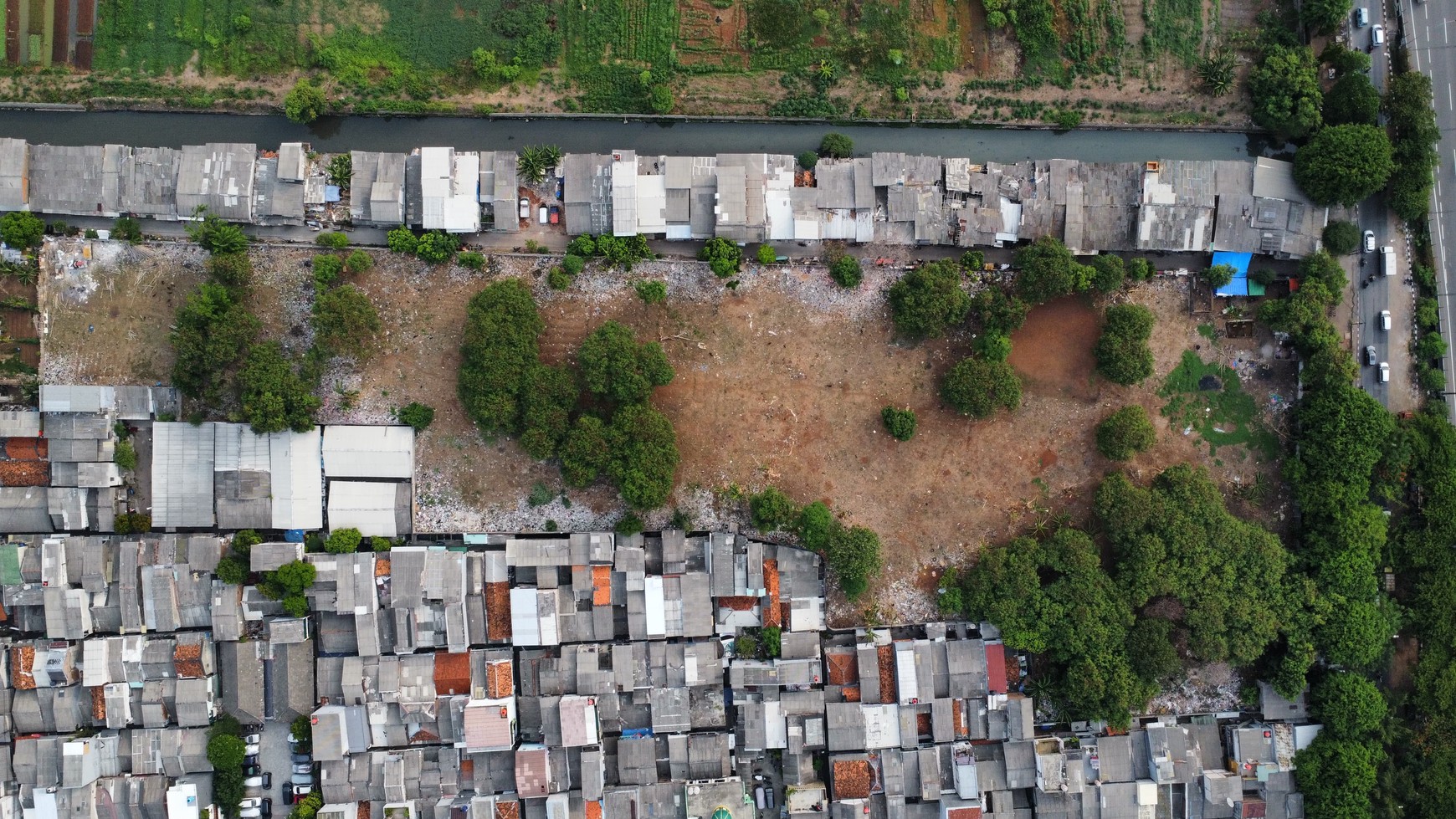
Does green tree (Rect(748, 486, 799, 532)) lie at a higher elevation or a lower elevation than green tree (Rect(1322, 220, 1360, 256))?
lower

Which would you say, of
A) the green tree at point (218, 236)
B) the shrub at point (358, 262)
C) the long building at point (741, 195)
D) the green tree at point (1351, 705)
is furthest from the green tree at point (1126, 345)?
the green tree at point (218, 236)

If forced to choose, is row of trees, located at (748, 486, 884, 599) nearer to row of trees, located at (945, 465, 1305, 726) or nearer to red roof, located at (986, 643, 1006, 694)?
row of trees, located at (945, 465, 1305, 726)

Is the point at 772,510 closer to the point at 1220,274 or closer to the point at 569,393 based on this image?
the point at 569,393

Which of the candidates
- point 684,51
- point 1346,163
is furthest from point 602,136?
point 1346,163

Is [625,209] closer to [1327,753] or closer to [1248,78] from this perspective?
[1248,78]

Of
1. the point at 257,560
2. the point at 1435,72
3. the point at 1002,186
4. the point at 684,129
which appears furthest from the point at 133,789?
the point at 1435,72

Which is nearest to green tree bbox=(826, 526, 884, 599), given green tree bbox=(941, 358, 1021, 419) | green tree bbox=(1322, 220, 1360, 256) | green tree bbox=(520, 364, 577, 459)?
green tree bbox=(941, 358, 1021, 419)
